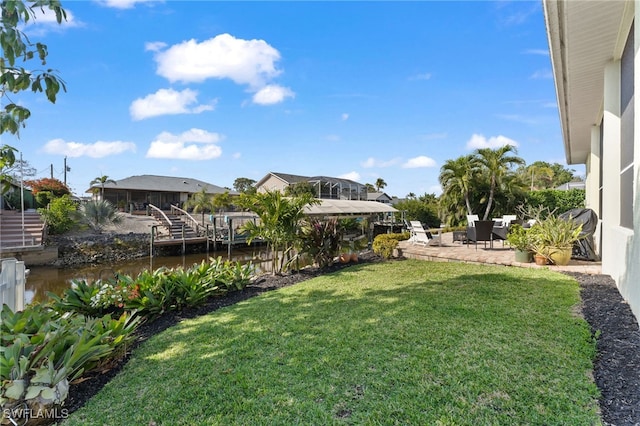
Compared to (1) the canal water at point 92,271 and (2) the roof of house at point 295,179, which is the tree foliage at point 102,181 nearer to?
(1) the canal water at point 92,271

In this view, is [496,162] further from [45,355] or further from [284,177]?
[284,177]

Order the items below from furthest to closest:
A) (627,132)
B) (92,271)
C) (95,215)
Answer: (95,215), (92,271), (627,132)

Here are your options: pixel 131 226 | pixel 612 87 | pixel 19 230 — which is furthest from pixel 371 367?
pixel 131 226

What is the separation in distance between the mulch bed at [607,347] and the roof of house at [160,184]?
30151 mm

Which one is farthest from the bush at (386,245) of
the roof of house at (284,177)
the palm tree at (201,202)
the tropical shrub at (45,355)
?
the roof of house at (284,177)

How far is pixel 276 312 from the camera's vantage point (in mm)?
4777

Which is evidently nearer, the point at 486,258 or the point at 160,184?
the point at 486,258

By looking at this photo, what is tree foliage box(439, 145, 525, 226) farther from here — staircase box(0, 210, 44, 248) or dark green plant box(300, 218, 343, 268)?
staircase box(0, 210, 44, 248)

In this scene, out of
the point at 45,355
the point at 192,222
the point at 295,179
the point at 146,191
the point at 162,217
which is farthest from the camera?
the point at 295,179

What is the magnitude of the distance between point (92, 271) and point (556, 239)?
18.2 meters

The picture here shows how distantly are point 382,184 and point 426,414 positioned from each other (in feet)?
227

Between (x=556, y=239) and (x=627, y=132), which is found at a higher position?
(x=627, y=132)

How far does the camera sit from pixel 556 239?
7.17m

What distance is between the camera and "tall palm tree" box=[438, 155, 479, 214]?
21469mm
